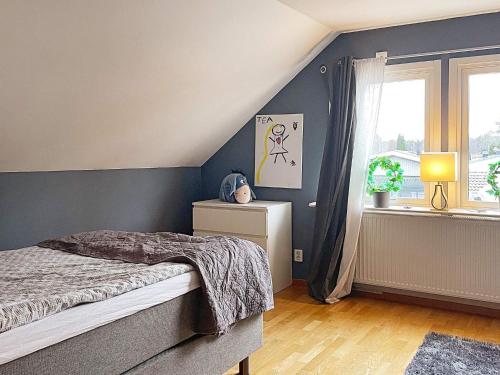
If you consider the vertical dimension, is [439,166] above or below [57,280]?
above

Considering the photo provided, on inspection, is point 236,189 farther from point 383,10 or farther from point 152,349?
point 152,349

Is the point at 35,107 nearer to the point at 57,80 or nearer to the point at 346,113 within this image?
the point at 57,80

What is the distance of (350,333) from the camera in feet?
11.7

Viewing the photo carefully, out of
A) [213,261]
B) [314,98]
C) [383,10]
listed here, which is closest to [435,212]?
[314,98]

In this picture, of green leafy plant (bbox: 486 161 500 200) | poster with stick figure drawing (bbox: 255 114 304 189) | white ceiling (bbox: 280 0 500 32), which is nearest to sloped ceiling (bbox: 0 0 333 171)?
white ceiling (bbox: 280 0 500 32)

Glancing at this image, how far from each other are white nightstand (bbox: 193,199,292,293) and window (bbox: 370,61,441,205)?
897 millimetres

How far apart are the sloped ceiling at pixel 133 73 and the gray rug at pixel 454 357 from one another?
2.28 metres

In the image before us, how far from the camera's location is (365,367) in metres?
Answer: 3.01

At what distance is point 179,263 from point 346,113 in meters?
2.27

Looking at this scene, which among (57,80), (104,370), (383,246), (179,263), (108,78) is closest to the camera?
(104,370)

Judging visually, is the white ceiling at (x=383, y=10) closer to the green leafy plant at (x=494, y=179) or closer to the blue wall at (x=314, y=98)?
the blue wall at (x=314, y=98)

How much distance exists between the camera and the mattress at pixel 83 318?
1713mm

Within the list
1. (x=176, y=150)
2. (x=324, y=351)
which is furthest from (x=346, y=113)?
(x=324, y=351)

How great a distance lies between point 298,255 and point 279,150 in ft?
3.09
